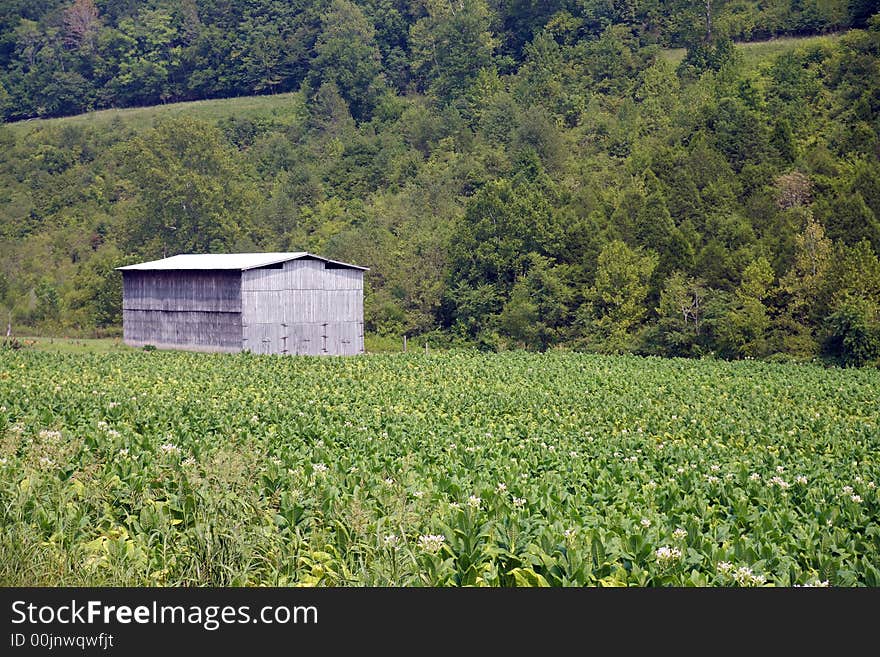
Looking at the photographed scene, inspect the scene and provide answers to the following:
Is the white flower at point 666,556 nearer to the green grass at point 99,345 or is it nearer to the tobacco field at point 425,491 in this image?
the tobacco field at point 425,491

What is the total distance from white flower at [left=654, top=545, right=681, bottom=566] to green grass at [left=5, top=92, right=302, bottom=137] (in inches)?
4084

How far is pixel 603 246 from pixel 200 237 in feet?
131

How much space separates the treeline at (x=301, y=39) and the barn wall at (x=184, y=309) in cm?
6127

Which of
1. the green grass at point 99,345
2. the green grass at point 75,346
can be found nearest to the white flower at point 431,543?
the green grass at point 99,345

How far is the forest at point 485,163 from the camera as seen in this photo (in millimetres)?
55875

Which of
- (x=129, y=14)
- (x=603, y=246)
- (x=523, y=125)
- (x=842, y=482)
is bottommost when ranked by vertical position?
(x=842, y=482)

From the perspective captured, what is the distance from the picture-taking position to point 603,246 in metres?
60.8

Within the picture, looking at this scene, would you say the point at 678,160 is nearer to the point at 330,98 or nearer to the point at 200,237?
the point at 200,237

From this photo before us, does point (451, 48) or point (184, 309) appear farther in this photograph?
point (451, 48)

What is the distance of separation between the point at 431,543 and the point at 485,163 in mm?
72701

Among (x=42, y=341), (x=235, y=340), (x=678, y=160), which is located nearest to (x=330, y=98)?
(x=678, y=160)

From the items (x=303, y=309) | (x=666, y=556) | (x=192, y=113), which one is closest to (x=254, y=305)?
(x=303, y=309)

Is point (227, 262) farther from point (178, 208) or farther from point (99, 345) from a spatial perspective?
point (178, 208)

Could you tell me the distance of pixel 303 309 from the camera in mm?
49656
